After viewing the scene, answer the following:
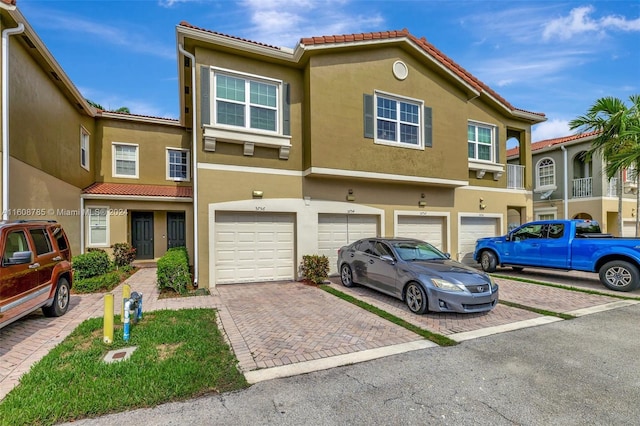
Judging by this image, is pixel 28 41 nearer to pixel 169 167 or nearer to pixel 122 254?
pixel 169 167

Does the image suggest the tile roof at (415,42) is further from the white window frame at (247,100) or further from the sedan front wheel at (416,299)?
the sedan front wheel at (416,299)

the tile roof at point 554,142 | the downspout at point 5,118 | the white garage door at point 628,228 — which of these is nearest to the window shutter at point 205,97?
the downspout at point 5,118

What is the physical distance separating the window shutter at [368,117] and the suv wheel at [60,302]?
→ 9163 mm

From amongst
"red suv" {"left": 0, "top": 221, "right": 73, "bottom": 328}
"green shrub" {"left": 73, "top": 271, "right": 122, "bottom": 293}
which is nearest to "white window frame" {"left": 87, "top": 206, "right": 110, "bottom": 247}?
"green shrub" {"left": 73, "top": 271, "right": 122, "bottom": 293}

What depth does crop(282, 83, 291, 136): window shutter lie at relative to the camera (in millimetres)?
10094

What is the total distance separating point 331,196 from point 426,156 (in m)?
4.06

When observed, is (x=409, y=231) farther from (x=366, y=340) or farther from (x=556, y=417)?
(x=556, y=417)

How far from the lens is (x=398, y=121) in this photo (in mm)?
11367

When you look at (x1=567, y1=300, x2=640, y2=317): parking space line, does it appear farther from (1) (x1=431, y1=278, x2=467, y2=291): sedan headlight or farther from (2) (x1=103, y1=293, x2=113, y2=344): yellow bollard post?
(2) (x1=103, y1=293, x2=113, y2=344): yellow bollard post

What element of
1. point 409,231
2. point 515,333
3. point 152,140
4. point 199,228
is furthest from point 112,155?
point 515,333

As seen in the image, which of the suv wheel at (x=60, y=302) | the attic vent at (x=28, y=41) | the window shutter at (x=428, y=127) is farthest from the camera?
the window shutter at (x=428, y=127)

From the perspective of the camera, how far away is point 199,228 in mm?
9086

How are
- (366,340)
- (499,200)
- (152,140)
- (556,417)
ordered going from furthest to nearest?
(152,140) → (499,200) → (366,340) → (556,417)

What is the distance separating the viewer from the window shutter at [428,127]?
11.7m
